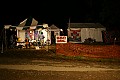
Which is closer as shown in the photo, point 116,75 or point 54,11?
point 116,75

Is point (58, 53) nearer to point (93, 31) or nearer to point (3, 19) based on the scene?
point (93, 31)

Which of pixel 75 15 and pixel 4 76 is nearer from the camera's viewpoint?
pixel 4 76

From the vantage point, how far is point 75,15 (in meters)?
78.9

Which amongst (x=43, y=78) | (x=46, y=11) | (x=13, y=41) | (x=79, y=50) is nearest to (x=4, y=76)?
(x=43, y=78)

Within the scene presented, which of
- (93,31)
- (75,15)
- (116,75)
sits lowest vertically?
(116,75)

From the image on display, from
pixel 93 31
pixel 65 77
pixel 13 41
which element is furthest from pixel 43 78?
pixel 93 31

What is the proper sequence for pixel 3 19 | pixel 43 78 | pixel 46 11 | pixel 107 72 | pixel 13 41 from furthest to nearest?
pixel 46 11 < pixel 3 19 < pixel 13 41 < pixel 107 72 < pixel 43 78

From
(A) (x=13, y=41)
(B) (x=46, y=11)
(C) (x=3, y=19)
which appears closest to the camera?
(A) (x=13, y=41)

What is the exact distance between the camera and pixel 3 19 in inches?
2544

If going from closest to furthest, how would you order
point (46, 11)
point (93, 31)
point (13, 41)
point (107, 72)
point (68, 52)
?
point (107, 72) → point (68, 52) → point (13, 41) → point (93, 31) → point (46, 11)

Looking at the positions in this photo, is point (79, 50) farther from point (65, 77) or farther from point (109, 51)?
point (65, 77)

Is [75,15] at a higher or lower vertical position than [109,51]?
higher

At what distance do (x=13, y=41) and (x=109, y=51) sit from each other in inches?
512

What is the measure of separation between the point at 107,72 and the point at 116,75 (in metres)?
0.97
